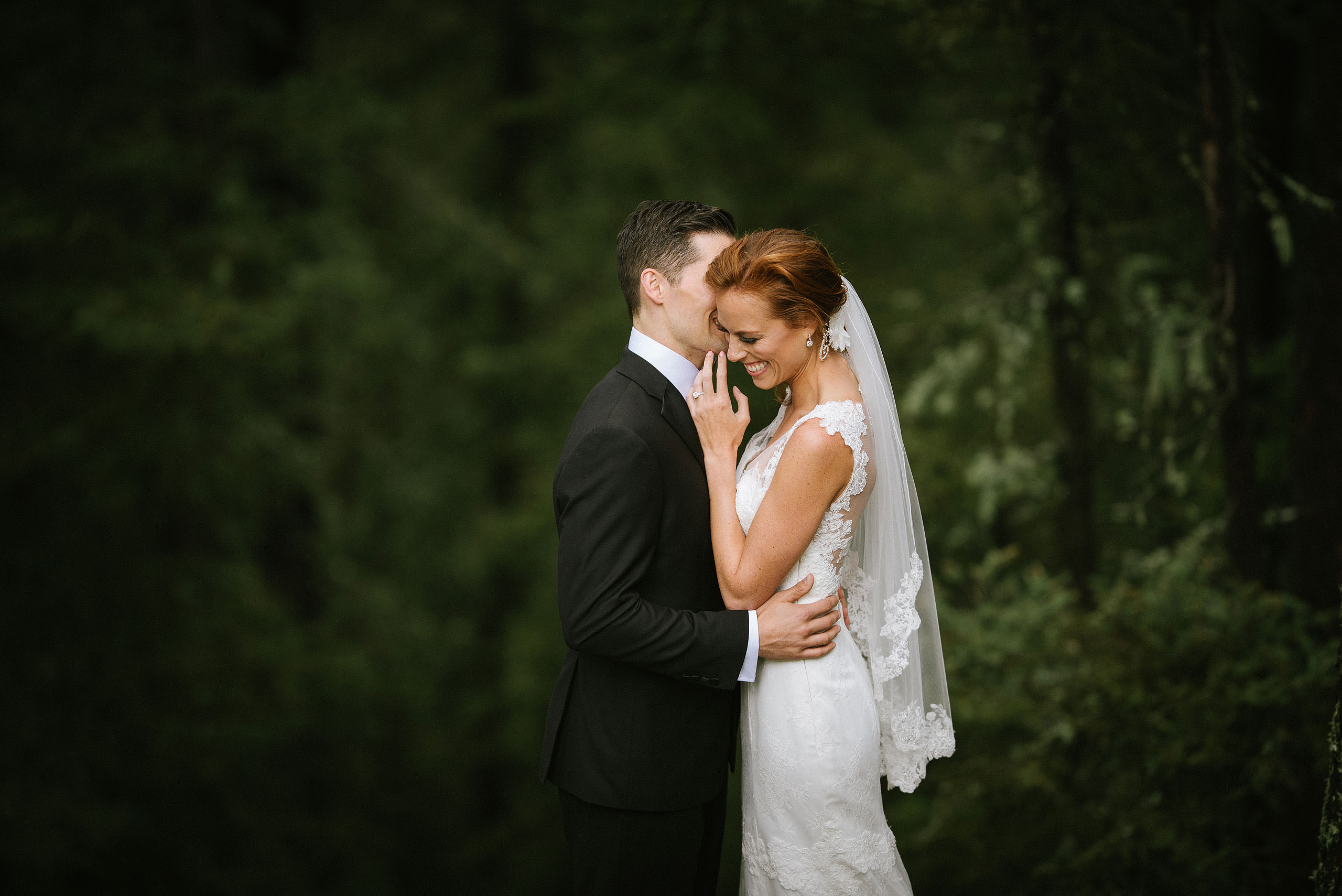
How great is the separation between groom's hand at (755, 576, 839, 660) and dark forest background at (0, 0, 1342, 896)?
1.36 metres

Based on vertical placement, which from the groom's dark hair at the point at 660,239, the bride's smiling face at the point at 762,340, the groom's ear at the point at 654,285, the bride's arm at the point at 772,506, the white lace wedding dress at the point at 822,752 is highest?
the groom's dark hair at the point at 660,239

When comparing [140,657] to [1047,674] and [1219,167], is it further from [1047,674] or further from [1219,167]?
[1219,167]

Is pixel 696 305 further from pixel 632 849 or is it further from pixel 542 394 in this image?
pixel 542 394

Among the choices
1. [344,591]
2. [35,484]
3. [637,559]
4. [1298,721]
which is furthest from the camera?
[344,591]

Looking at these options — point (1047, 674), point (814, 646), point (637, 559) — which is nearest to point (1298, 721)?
point (1047, 674)

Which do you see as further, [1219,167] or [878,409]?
[1219,167]

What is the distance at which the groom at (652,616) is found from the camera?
2.34m

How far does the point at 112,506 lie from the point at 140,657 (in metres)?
1.10

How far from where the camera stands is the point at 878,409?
8.68 feet

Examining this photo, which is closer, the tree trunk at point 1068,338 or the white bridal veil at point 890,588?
the white bridal veil at point 890,588

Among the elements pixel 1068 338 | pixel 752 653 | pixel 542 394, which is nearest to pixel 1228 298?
pixel 1068 338

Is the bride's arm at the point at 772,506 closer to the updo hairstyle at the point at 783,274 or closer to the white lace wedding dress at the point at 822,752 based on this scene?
the white lace wedding dress at the point at 822,752

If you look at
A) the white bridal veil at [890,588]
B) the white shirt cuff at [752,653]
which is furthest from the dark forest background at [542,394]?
the white shirt cuff at [752,653]

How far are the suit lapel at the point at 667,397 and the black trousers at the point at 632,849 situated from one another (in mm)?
1004
